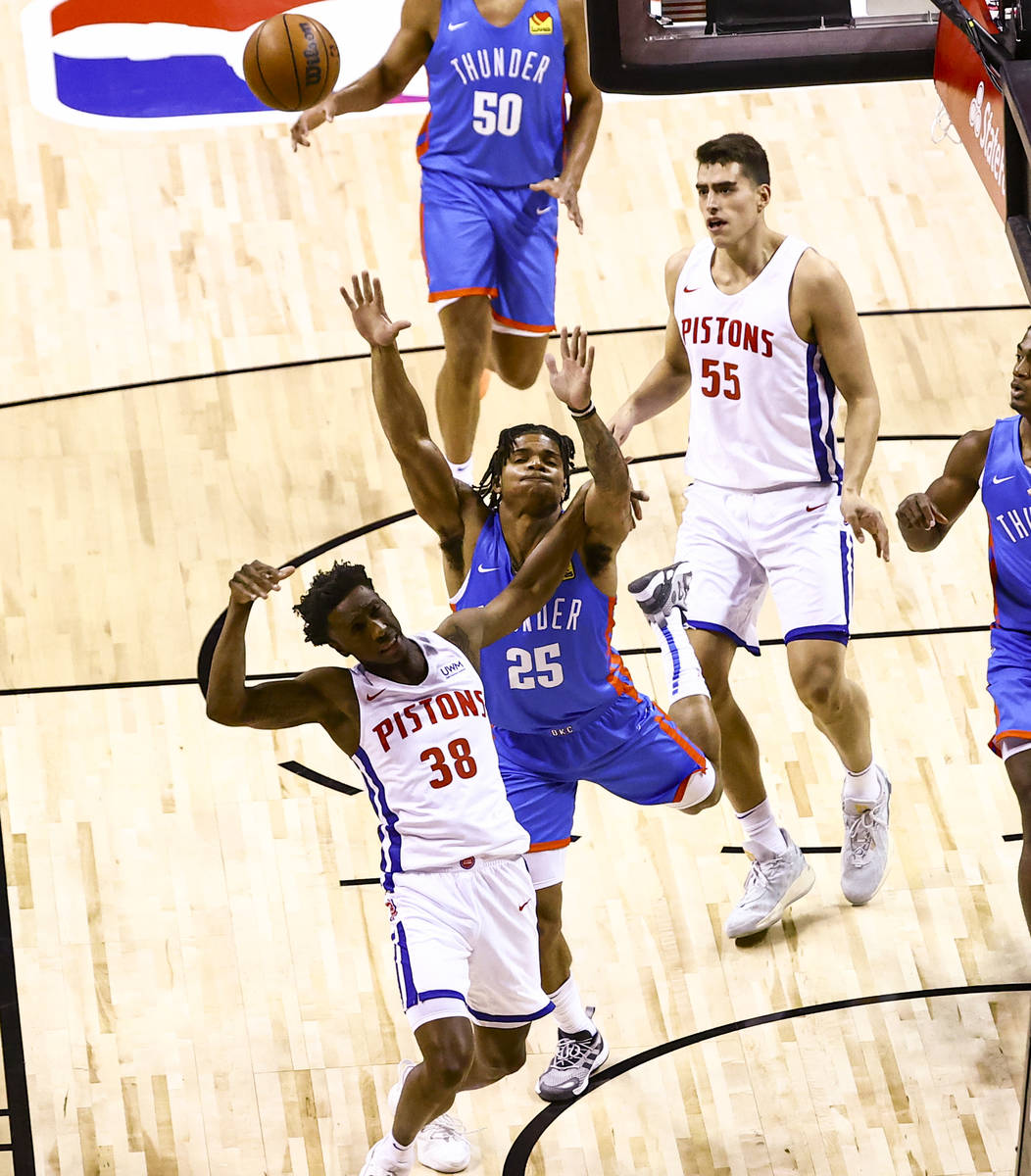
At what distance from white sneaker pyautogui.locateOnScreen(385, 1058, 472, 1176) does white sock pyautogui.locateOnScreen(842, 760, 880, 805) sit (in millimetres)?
1573

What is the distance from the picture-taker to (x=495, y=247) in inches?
309

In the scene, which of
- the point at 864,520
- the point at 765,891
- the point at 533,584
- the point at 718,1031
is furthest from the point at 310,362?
the point at 718,1031

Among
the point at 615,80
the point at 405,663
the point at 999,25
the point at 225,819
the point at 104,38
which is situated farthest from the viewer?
the point at 104,38

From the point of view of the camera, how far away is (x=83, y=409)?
8.58m

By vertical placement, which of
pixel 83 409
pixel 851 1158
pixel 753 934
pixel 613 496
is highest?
pixel 83 409

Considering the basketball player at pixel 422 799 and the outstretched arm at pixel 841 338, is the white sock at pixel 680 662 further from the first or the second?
the basketball player at pixel 422 799

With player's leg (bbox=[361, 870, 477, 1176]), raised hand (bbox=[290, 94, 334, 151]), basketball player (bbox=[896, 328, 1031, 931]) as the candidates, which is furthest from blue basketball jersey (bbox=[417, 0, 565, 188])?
player's leg (bbox=[361, 870, 477, 1176])

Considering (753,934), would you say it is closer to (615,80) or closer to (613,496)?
(613,496)

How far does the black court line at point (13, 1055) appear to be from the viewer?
5820 mm

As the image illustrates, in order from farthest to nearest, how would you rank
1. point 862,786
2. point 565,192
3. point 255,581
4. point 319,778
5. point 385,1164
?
point 565,192 < point 319,778 < point 862,786 < point 385,1164 < point 255,581

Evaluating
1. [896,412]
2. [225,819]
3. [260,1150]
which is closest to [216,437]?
[225,819]

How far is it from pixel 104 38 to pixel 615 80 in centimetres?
370

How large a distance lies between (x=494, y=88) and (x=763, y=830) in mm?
2995

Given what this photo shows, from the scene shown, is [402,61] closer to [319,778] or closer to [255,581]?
[319,778]
